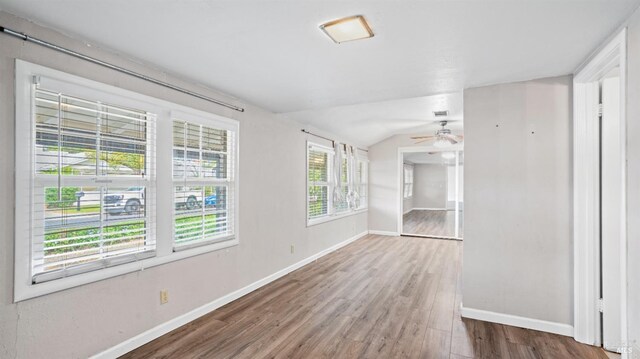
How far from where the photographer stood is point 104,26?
1.96 metres

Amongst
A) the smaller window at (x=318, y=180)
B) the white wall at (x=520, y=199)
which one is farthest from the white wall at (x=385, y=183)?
the white wall at (x=520, y=199)

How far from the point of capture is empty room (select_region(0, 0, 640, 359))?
72.6 inches

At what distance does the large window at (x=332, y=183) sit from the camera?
548 centimetres

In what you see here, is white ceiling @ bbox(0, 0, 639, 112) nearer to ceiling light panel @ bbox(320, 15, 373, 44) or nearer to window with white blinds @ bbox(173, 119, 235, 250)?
ceiling light panel @ bbox(320, 15, 373, 44)

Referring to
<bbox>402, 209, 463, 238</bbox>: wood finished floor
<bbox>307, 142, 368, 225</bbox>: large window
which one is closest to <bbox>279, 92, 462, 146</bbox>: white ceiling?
<bbox>307, 142, 368, 225</bbox>: large window

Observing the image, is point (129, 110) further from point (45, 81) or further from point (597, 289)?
point (597, 289)

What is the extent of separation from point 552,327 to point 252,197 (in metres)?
3.39

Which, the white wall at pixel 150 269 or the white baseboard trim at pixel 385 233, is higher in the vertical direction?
the white wall at pixel 150 269

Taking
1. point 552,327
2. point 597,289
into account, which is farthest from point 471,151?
point 552,327

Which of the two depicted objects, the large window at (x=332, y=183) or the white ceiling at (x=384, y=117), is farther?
the large window at (x=332, y=183)

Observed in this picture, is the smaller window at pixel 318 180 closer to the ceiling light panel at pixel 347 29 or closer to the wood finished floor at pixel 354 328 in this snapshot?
the wood finished floor at pixel 354 328

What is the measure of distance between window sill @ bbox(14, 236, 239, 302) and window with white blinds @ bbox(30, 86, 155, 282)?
0.04m

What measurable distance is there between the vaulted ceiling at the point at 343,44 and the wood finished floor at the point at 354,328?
7.79 feet

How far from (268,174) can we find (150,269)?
1.94m
